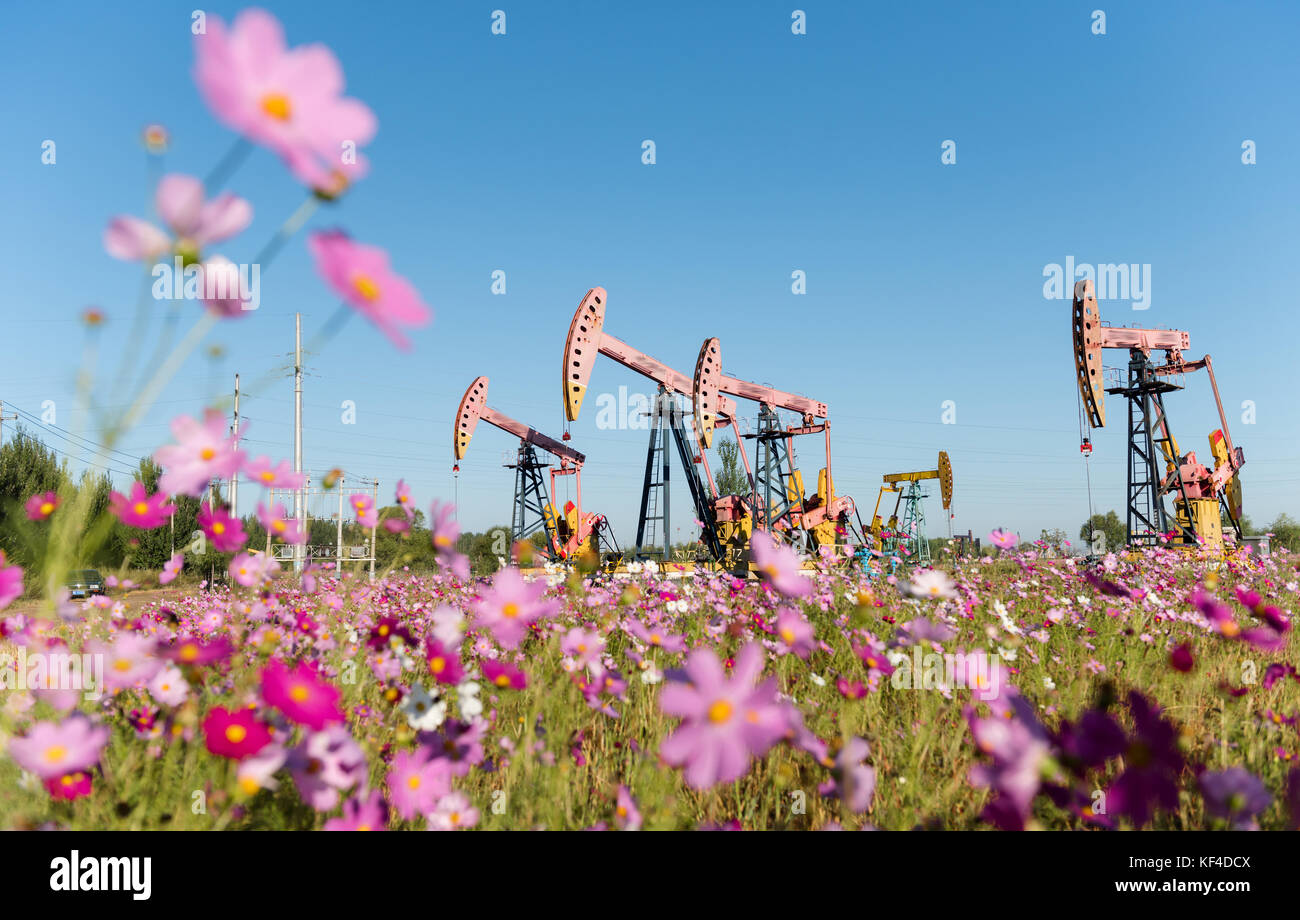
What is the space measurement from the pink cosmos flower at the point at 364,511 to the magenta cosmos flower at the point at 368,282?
1167mm

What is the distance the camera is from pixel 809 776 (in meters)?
1.86

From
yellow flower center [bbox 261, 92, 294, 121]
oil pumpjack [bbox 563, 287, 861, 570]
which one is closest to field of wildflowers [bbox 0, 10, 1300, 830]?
yellow flower center [bbox 261, 92, 294, 121]

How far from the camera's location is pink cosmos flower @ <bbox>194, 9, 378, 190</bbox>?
1.70 feet

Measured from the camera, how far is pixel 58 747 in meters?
0.89

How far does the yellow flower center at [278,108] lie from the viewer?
0.57 metres

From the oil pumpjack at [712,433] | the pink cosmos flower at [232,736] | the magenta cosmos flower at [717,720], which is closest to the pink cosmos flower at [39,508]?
the pink cosmos flower at [232,736]

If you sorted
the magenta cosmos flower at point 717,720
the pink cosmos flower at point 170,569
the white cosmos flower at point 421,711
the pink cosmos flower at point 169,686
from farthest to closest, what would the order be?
the pink cosmos flower at point 170,569
the pink cosmos flower at point 169,686
the white cosmos flower at point 421,711
the magenta cosmos flower at point 717,720

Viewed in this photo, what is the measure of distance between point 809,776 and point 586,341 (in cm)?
1150

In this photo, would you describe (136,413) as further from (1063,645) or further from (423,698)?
(1063,645)

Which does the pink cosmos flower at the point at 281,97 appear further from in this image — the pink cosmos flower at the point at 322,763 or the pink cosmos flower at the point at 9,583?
the pink cosmos flower at the point at 9,583

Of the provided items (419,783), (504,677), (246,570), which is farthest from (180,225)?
(246,570)

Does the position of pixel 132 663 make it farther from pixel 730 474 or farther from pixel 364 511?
pixel 730 474

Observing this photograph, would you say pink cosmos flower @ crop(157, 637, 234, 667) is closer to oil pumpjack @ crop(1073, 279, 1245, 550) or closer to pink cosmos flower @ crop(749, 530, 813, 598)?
pink cosmos flower @ crop(749, 530, 813, 598)
